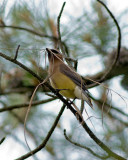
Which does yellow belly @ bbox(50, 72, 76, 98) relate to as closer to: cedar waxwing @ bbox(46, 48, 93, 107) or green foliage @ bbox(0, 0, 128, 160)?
cedar waxwing @ bbox(46, 48, 93, 107)

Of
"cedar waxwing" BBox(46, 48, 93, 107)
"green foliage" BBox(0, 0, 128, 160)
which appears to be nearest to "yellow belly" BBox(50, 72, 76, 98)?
"cedar waxwing" BBox(46, 48, 93, 107)

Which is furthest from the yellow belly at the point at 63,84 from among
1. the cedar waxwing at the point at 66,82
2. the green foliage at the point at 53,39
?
the green foliage at the point at 53,39

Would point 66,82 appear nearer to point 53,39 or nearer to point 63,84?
point 63,84

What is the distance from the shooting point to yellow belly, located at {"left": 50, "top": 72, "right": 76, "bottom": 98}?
9.72 ft

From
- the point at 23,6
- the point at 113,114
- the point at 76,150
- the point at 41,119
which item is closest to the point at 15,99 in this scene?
the point at 41,119

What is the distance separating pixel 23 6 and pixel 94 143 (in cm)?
147

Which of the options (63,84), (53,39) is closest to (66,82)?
(63,84)

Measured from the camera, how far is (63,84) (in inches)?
118

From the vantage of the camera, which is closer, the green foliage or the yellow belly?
the yellow belly

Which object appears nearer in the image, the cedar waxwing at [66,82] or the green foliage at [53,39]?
the cedar waxwing at [66,82]

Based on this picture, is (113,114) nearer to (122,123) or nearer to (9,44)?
(122,123)

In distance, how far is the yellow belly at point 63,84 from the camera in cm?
296

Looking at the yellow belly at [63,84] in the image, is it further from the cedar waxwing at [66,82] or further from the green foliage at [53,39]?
the green foliage at [53,39]

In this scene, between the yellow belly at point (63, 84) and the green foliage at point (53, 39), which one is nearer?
the yellow belly at point (63, 84)
